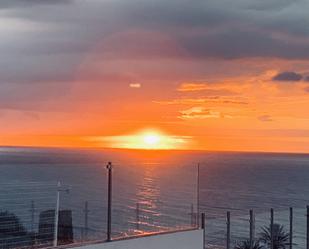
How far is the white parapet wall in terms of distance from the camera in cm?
735

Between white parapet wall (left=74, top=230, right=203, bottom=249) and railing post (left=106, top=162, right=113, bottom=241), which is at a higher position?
railing post (left=106, top=162, right=113, bottom=241)

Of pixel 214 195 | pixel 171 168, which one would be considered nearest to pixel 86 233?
pixel 171 168

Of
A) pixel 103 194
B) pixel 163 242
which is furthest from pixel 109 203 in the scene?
pixel 163 242

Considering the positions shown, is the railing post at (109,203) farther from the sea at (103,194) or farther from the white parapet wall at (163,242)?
the white parapet wall at (163,242)

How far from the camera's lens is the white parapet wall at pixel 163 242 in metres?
7.35

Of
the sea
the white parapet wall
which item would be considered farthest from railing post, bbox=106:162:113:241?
the white parapet wall

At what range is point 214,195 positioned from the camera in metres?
60.2

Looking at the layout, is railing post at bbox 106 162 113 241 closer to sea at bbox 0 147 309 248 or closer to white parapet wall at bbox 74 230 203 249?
sea at bbox 0 147 309 248

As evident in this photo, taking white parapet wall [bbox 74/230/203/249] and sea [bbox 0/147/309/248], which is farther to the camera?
white parapet wall [bbox 74/230/203/249]

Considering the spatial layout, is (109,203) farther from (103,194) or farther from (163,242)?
(163,242)

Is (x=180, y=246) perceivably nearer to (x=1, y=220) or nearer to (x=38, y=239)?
(x=38, y=239)

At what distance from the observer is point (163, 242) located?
315 inches

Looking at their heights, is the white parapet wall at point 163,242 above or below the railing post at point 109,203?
below

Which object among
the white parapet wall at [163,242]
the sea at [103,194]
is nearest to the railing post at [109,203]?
the sea at [103,194]
